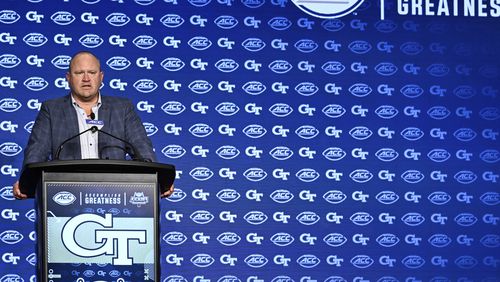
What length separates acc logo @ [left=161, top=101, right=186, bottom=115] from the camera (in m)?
7.10

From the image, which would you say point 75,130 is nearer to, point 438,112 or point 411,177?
point 411,177

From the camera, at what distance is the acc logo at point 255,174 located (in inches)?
282

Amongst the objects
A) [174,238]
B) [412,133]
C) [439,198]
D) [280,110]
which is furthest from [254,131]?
[439,198]

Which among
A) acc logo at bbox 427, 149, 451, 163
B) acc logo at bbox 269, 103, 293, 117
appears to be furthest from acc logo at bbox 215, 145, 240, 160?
acc logo at bbox 427, 149, 451, 163

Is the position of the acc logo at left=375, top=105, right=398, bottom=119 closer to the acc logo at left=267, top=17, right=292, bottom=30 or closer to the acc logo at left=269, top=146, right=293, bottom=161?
the acc logo at left=269, top=146, right=293, bottom=161

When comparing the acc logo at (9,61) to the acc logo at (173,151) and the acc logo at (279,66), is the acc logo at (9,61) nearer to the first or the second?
the acc logo at (173,151)

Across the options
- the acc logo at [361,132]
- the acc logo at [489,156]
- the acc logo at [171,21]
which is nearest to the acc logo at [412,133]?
the acc logo at [361,132]

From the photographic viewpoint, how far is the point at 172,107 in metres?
7.11

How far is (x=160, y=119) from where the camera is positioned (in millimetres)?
7090

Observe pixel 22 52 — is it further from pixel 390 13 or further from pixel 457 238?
pixel 457 238

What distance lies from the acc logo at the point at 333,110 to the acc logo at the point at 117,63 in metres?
1.40

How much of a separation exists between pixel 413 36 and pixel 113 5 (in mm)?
2123

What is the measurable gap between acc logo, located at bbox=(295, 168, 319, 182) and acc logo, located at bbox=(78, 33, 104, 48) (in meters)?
1.62

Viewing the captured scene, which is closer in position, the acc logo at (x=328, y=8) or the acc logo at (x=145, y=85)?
the acc logo at (x=145, y=85)
